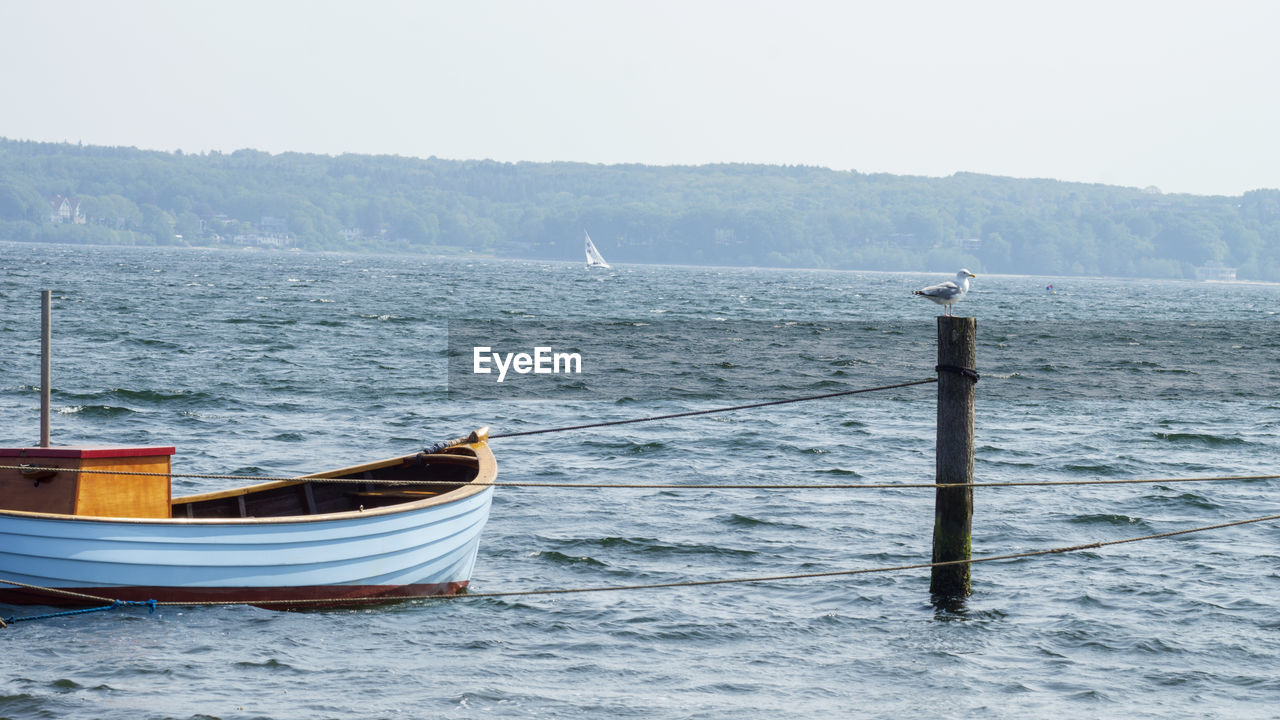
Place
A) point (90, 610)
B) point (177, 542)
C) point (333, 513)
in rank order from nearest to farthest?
point (177, 542)
point (90, 610)
point (333, 513)

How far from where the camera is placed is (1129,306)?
118 meters

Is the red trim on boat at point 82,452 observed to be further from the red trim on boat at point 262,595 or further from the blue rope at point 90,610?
the blue rope at point 90,610

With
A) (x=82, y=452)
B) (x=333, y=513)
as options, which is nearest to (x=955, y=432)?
(x=333, y=513)

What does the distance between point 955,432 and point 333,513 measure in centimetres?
581

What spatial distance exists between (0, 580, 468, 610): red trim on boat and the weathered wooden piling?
16.3 ft

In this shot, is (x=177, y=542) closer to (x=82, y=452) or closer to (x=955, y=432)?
(x=82, y=452)

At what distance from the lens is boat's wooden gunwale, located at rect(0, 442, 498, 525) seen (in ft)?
38.1

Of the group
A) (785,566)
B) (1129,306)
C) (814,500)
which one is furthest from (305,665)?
(1129,306)

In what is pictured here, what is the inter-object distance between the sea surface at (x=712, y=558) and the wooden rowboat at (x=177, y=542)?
25 cm

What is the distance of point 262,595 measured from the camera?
1250cm

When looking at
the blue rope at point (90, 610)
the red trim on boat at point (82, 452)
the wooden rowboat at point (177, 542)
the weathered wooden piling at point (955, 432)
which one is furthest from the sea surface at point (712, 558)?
the red trim on boat at point (82, 452)

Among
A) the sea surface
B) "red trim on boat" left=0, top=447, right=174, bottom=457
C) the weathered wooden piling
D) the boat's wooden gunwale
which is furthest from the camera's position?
the weathered wooden piling

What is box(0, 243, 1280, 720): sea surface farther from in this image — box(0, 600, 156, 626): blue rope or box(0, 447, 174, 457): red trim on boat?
box(0, 447, 174, 457): red trim on boat

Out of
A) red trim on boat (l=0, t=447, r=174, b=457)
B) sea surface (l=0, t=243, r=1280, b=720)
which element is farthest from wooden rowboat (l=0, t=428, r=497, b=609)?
sea surface (l=0, t=243, r=1280, b=720)
